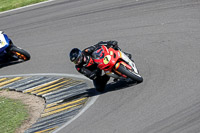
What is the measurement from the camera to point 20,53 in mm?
16047

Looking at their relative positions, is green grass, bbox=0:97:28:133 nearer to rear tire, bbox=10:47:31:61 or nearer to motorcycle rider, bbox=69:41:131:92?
motorcycle rider, bbox=69:41:131:92

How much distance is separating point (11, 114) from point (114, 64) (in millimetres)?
3383

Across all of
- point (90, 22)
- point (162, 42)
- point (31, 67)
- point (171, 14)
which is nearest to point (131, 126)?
point (162, 42)

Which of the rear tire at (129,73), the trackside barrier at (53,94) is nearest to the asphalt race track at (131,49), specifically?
the rear tire at (129,73)

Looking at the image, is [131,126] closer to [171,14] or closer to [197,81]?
[197,81]

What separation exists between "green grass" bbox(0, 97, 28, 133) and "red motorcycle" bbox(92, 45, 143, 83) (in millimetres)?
2616

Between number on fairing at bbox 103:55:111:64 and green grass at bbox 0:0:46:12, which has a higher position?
green grass at bbox 0:0:46:12

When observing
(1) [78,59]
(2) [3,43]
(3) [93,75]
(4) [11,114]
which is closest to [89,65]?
(3) [93,75]

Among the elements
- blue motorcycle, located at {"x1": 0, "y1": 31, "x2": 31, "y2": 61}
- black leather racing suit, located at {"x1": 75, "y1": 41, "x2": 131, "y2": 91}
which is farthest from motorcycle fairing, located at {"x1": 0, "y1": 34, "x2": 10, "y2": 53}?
black leather racing suit, located at {"x1": 75, "y1": 41, "x2": 131, "y2": 91}

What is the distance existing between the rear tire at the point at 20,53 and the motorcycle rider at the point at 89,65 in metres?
5.18

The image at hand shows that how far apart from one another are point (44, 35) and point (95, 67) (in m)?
7.34

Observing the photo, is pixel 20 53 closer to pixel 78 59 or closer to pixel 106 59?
pixel 78 59

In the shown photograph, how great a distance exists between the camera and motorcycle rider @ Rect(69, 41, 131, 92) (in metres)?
11.1

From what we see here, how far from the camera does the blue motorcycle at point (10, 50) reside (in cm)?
1579
